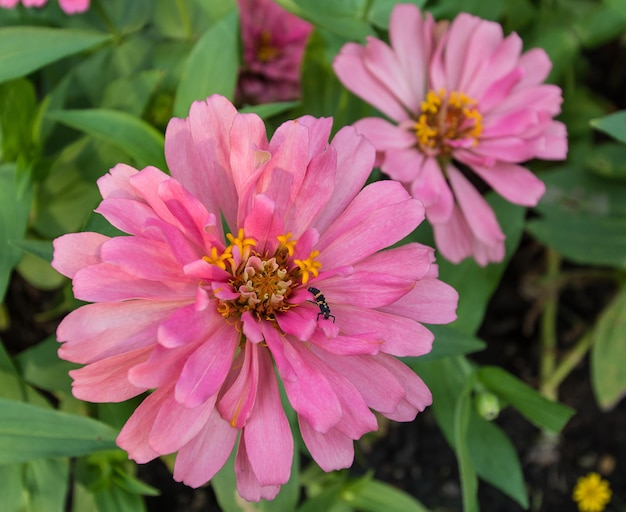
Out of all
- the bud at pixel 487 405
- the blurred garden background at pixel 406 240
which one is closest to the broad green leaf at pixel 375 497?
the blurred garden background at pixel 406 240

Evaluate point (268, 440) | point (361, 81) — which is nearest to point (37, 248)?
point (268, 440)

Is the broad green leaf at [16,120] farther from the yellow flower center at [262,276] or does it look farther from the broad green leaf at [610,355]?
the broad green leaf at [610,355]

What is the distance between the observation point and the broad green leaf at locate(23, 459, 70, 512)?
2.81 feet

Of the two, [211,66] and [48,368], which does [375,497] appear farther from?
[211,66]

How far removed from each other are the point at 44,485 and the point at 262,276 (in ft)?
1.46

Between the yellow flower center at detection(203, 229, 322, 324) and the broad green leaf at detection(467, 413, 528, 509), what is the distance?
473 millimetres

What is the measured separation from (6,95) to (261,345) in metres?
0.52

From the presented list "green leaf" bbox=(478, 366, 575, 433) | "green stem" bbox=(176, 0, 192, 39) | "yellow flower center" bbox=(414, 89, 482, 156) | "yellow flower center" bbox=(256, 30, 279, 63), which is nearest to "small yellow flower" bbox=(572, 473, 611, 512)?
"green leaf" bbox=(478, 366, 575, 433)

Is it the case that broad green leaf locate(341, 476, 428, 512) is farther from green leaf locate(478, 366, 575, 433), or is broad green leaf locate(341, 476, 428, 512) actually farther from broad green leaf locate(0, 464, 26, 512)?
broad green leaf locate(0, 464, 26, 512)

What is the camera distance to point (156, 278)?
23.0 inches

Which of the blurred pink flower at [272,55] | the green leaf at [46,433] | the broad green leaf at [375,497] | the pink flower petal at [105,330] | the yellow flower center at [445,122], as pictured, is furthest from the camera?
the blurred pink flower at [272,55]

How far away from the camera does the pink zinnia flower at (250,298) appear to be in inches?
22.8

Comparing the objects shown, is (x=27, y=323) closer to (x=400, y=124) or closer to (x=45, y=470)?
(x=45, y=470)

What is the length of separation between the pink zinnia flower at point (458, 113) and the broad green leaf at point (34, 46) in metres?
0.32
